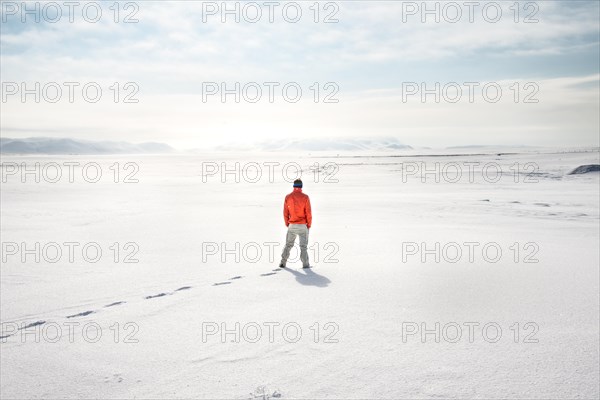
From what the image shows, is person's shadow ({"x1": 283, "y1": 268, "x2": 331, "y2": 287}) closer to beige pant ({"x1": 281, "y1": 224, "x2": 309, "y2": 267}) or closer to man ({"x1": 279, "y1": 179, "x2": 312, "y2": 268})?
beige pant ({"x1": 281, "y1": 224, "x2": 309, "y2": 267})

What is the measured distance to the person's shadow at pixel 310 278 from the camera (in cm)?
671

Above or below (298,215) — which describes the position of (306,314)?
below

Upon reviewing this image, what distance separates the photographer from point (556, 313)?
5.25 meters

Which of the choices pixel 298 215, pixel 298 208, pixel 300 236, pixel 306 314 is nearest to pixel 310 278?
pixel 300 236

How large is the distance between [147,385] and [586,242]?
10.7 m

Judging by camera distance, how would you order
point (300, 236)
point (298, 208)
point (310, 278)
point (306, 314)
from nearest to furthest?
point (306, 314) → point (310, 278) → point (298, 208) → point (300, 236)

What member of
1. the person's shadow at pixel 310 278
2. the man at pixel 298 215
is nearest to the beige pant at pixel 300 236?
the man at pixel 298 215

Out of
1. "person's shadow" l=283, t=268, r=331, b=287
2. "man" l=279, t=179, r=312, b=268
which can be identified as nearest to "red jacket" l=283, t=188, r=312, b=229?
"man" l=279, t=179, r=312, b=268

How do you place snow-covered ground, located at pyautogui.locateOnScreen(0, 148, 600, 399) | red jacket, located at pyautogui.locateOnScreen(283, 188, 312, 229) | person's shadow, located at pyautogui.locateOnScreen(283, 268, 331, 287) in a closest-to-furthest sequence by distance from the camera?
snow-covered ground, located at pyautogui.locateOnScreen(0, 148, 600, 399) → person's shadow, located at pyautogui.locateOnScreen(283, 268, 331, 287) → red jacket, located at pyautogui.locateOnScreen(283, 188, 312, 229)

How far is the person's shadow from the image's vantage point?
22.0 feet

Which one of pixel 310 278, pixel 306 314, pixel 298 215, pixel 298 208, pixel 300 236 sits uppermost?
pixel 298 208

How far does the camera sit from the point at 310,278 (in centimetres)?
704

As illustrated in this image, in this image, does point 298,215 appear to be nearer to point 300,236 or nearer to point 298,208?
point 298,208

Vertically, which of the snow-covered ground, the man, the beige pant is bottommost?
the snow-covered ground
